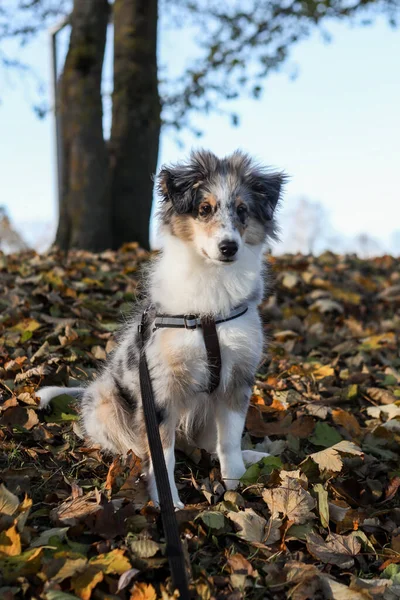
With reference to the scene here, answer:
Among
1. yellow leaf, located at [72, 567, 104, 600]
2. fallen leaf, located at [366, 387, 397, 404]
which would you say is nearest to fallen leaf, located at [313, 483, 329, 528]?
yellow leaf, located at [72, 567, 104, 600]

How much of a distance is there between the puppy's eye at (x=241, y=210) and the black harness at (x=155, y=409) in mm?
535

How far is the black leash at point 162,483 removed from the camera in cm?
235

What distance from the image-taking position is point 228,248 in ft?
10.3

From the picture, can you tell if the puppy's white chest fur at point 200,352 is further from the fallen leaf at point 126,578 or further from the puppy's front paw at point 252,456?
the fallen leaf at point 126,578

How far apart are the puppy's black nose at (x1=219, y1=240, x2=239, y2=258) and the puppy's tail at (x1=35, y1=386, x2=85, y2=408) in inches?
59.6

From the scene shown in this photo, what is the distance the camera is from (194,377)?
3.27m

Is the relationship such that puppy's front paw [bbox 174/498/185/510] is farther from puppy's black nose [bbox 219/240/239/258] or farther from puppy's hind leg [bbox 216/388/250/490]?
puppy's black nose [bbox 219/240/239/258]

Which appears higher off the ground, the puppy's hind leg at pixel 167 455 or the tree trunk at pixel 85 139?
the tree trunk at pixel 85 139

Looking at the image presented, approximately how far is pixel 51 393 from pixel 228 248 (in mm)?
1629

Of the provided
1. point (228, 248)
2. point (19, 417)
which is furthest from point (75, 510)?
point (228, 248)


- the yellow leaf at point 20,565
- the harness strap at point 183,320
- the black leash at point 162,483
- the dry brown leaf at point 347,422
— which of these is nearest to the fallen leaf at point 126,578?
the black leash at point 162,483

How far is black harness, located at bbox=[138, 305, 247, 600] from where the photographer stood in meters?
2.45

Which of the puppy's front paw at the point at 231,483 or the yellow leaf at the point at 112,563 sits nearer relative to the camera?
the yellow leaf at the point at 112,563

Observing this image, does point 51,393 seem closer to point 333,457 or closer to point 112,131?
point 333,457
